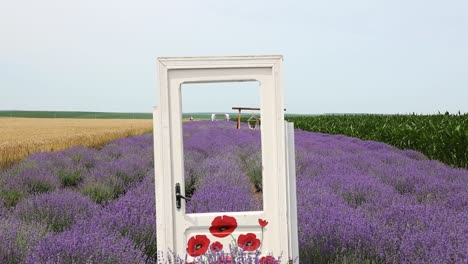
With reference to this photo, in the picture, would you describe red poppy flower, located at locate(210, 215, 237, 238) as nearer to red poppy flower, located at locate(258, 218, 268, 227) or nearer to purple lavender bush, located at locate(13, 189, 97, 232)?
red poppy flower, located at locate(258, 218, 268, 227)

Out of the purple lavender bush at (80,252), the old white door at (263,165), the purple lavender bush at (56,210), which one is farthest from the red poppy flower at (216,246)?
the purple lavender bush at (56,210)

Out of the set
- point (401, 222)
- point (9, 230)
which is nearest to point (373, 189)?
point (401, 222)

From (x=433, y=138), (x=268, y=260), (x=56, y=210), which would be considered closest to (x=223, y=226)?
Result: (x=268, y=260)

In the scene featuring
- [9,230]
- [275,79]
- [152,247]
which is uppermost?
[275,79]

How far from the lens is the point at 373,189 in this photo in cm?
515

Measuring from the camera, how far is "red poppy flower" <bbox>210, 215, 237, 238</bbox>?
2727 millimetres

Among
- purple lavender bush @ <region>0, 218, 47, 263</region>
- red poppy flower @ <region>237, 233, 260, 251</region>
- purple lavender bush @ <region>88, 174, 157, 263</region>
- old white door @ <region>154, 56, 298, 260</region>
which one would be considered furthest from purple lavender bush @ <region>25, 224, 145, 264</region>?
red poppy flower @ <region>237, 233, 260, 251</region>

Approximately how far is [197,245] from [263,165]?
24.5 inches

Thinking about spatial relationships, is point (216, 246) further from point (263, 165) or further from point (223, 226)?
point (263, 165)

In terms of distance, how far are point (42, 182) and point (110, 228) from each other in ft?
11.1

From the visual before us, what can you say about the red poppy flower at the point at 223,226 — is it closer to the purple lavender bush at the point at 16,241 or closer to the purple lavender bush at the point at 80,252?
the purple lavender bush at the point at 80,252

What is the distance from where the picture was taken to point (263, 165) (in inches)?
106

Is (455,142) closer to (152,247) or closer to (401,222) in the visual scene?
(401,222)

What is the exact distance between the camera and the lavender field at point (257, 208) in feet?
9.87
